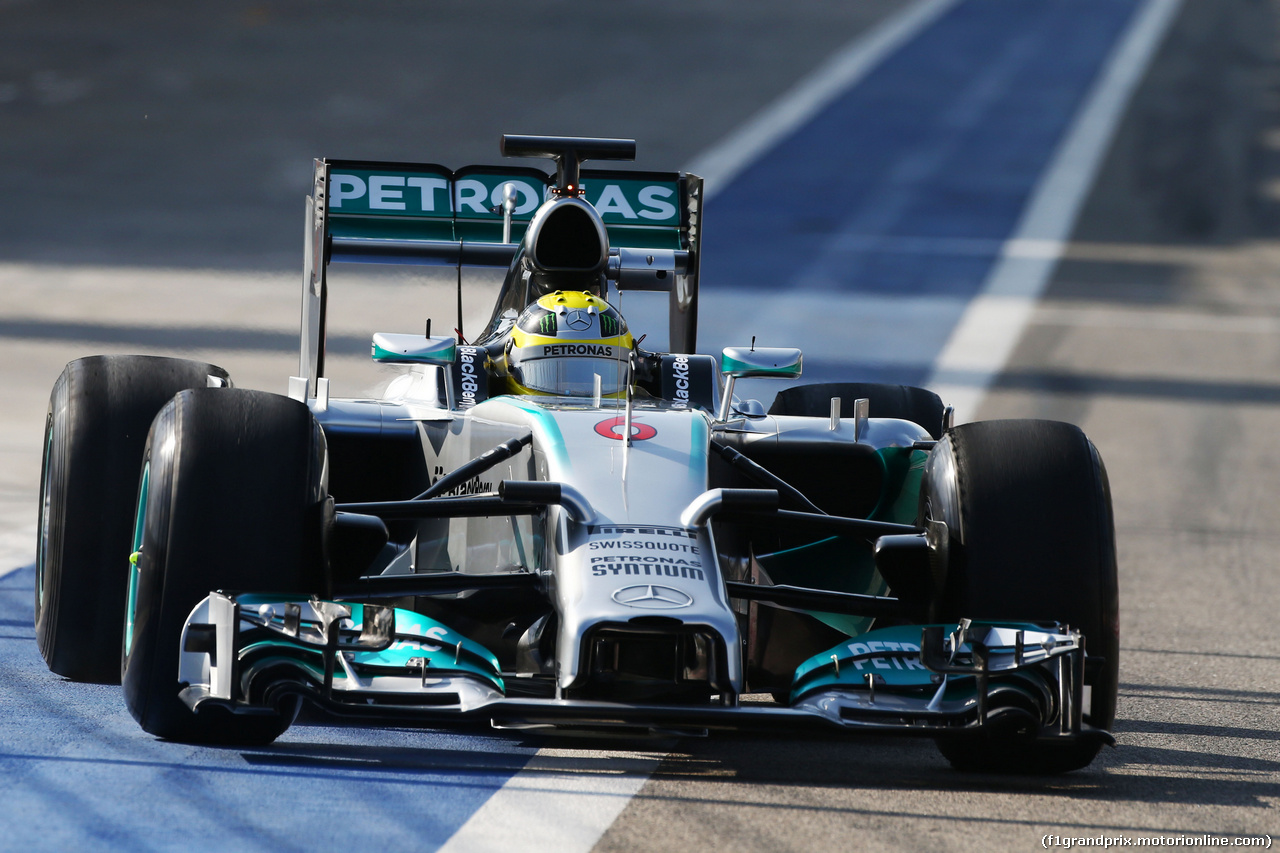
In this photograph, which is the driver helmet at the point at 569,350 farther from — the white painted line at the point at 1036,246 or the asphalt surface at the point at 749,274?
the white painted line at the point at 1036,246

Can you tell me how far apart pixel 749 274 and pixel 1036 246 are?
476 centimetres

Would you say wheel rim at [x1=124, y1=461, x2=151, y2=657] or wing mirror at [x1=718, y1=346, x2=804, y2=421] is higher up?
wing mirror at [x1=718, y1=346, x2=804, y2=421]

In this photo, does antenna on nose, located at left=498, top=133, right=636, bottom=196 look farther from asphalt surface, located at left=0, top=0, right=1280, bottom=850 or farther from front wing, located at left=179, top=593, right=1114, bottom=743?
front wing, located at left=179, top=593, right=1114, bottom=743

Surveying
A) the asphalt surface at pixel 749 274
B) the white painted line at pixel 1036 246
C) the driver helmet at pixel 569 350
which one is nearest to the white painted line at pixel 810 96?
the asphalt surface at pixel 749 274

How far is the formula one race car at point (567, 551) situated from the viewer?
5.59m

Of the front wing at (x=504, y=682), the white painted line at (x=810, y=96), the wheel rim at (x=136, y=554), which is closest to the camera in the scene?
the front wing at (x=504, y=682)

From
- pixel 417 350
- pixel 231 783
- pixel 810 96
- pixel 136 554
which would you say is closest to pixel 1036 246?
pixel 810 96

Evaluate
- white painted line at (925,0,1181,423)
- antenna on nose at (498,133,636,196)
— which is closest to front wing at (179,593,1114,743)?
antenna on nose at (498,133,636,196)

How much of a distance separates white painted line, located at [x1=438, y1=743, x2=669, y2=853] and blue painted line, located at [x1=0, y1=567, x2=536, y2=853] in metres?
0.06

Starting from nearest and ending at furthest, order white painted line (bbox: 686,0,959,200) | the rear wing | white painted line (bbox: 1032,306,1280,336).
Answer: the rear wing
white painted line (bbox: 1032,306,1280,336)
white painted line (bbox: 686,0,959,200)

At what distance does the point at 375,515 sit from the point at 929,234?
1941cm

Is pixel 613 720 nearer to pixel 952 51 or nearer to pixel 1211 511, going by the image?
pixel 1211 511

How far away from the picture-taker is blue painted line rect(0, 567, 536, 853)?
4.92 metres

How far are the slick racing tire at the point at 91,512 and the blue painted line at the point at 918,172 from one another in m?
11.3
